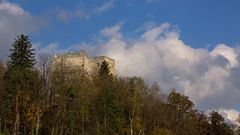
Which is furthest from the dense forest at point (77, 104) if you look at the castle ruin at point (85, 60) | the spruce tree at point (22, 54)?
the castle ruin at point (85, 60)

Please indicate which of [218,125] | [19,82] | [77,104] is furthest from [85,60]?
[19,82]

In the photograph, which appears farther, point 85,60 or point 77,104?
point 85,60

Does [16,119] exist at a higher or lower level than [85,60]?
lower

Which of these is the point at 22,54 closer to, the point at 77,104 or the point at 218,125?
the point at 77,104

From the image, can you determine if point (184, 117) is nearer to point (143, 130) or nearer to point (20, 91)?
point (143, 130)

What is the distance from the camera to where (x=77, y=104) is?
78.6 m

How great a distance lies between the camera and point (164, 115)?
84.8 meters

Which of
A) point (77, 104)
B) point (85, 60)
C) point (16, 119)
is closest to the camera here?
point (16, 119)

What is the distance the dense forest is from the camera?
71375 millimetres

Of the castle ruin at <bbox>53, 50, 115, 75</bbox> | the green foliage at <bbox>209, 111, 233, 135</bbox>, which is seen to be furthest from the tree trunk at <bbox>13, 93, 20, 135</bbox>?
the castle ruin at <bbox>53, 50, 115, 75</bbox>

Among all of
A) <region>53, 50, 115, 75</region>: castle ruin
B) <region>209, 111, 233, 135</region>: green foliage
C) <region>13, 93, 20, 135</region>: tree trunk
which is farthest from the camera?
<region>53, 50, 115, 75</region>: castle ruin

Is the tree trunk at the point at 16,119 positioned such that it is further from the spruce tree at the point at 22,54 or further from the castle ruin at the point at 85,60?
the castle ruin at the point at 85,60

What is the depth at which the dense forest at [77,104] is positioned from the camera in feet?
234

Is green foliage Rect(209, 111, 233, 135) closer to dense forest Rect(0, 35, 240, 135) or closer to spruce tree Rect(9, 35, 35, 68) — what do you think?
dense forest Rect(0, 35, 240, 135)
